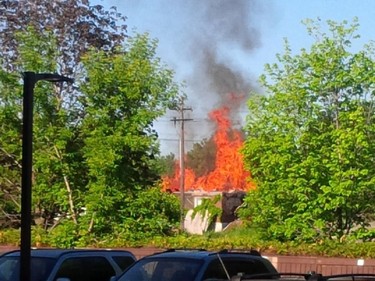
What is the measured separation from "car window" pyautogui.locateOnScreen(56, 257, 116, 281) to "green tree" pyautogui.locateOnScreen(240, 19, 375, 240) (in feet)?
35.3

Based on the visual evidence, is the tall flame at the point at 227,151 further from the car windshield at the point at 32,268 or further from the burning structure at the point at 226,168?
the car windshield at the point at 32,268

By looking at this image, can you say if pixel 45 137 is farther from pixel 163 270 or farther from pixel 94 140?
pixel 163 270

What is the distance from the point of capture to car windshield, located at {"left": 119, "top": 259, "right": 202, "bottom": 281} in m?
13.6

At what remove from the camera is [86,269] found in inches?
628

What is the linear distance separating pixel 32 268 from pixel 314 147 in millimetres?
13257

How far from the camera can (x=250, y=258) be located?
14.9m

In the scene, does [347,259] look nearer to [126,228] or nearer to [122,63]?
[126,228]

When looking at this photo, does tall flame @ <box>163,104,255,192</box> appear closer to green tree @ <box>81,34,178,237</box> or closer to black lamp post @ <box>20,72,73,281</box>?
green tree @ <box>81,34,178,237</box>

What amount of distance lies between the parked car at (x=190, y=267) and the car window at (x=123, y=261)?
2.23 m

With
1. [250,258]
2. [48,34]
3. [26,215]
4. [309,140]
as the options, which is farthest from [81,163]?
[26,215]

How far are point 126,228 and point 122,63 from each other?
4.99 meters

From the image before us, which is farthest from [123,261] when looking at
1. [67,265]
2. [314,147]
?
[314,147]

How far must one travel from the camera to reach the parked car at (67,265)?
15.2 m

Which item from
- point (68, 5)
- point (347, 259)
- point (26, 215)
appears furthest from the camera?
point (68, 5)
